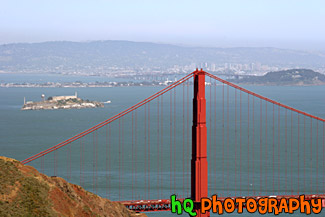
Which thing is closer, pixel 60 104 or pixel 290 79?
pixel 60 104

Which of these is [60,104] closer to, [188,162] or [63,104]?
[63,104]

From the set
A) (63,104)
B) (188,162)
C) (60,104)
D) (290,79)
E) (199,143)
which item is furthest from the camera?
(290,79)

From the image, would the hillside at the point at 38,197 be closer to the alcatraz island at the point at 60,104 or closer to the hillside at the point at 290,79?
the alcatraz island at the point at 60,104

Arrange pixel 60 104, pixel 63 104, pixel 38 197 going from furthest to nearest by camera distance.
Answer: pixel 63 104 < pixel 60 104 < pixel 38 197

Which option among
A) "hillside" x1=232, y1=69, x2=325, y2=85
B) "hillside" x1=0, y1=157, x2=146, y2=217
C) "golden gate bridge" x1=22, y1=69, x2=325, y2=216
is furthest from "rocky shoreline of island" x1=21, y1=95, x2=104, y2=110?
"hillside" x1=232, y1=69, x2=325, y2=85

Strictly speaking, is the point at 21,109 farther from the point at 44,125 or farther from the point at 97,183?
the point at 97,183

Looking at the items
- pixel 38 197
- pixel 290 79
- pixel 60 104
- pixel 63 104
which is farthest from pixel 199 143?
pixel 290 79

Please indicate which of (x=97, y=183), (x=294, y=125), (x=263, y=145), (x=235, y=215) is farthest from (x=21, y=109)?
(x=235, y=215)

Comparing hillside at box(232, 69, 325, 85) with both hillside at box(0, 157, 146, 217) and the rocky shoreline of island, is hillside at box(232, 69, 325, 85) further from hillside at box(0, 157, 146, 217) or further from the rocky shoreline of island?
hillside at box(0, 157, 146, 217)
